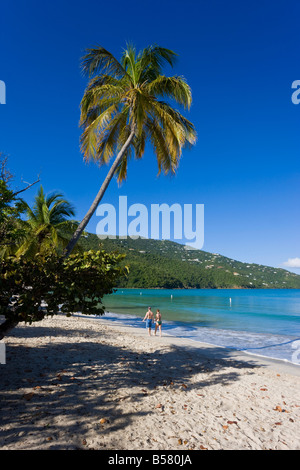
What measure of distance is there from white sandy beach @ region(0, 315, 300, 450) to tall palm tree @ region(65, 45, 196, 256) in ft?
19.2

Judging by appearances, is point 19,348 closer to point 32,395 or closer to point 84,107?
point 32,395

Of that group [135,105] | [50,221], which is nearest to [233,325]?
[50,221]

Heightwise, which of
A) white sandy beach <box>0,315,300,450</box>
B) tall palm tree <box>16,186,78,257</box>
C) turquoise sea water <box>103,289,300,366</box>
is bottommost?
turquoise sea water <box>103,289,300,366</box>

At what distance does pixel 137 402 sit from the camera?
5.48 m

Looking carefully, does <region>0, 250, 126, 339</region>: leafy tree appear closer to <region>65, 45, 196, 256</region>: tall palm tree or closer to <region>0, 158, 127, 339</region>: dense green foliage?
<region>0, 158, 127, 339</region>: dense green foliage

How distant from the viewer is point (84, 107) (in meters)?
8.45

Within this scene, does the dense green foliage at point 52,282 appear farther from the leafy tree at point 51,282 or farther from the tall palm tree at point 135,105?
the tall palm tree at point 135,105

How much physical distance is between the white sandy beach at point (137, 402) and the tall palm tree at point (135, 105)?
19.2 feet

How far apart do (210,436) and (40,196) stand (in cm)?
1452

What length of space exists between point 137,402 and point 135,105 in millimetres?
7097

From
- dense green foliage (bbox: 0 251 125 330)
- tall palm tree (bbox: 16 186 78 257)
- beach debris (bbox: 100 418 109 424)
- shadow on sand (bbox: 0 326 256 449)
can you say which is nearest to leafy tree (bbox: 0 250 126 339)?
dense green foliage (bbox: 0 251 125 330)

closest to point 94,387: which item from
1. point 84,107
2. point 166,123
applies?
point 166,123

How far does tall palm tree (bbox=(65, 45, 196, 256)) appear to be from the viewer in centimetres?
780

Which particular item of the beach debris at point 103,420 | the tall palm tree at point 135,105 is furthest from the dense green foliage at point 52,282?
the tall palm tree at point 135,105
